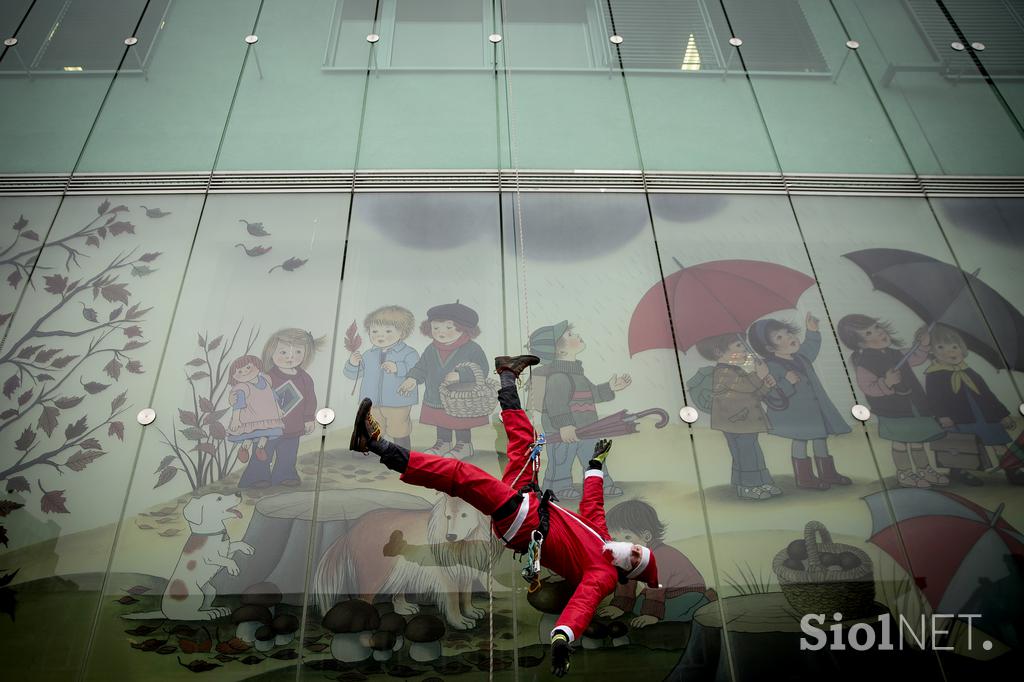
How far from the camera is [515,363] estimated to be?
3.38 metres

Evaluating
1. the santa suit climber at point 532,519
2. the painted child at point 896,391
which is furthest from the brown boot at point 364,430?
the painted child at point 896,391

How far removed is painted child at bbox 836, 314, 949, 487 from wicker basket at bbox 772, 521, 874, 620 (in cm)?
55

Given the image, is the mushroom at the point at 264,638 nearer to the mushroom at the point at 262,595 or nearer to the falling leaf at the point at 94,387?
the mushroom at the point at 262,595

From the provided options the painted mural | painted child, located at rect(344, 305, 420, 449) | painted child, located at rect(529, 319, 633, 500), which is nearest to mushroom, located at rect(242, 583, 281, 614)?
the painted mural

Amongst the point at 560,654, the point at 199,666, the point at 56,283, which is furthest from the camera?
the point at 56,283

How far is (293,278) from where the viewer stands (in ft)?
13.3

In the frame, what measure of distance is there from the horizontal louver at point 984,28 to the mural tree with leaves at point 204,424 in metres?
5.38

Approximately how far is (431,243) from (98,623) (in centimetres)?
256

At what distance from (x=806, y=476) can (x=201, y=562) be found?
303 centimetres

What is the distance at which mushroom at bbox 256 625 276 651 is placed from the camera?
3101 mm

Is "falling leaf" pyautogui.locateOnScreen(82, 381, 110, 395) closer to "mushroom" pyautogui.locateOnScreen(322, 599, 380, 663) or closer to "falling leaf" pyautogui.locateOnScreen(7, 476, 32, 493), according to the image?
"falling leaf" pyautogui.locateOnScreen(7, 476, 32, 493)

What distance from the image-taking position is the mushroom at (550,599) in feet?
10.4

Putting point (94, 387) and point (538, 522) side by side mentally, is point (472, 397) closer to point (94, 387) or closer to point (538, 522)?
point (538, 522)

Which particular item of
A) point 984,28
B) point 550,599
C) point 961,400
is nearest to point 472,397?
point 550,599
